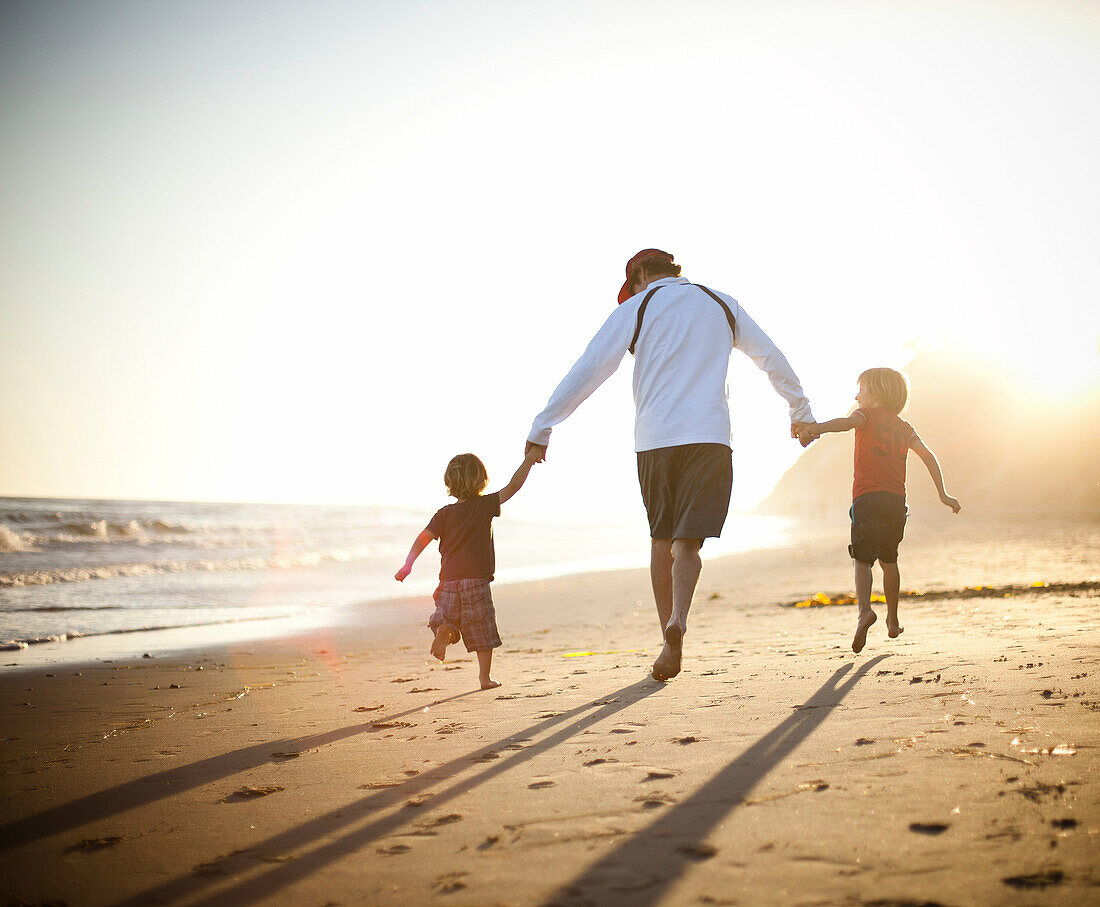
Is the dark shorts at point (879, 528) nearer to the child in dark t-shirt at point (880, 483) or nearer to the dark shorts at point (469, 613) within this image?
the child in dark t-shirt at point (880, 483)

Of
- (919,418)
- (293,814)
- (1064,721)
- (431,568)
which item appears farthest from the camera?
(919,418)

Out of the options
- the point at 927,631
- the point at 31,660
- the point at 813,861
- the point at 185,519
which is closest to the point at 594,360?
the point at 813,861

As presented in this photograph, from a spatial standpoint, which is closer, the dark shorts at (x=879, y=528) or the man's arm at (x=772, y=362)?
the man's arm at (x=772, y=362)

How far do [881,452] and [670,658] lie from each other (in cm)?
210

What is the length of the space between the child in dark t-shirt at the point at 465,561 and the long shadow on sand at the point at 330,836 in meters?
1.64

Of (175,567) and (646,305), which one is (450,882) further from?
(175,567)

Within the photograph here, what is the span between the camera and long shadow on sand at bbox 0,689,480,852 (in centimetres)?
220

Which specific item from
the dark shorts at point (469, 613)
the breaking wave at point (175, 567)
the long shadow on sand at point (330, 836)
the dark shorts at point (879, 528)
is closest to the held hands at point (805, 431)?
the dark shorts at point (879, 528)

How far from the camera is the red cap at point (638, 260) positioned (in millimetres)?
4309

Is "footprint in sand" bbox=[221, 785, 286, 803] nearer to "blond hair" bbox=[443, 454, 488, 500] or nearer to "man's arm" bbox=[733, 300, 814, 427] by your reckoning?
"blond hair" bbox=[443, 454, 488, 500]

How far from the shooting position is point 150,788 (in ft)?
8.40

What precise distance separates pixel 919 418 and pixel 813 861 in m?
62.1

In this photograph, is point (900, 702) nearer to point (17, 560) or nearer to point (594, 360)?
point (594, 360)

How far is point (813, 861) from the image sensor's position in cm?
160
